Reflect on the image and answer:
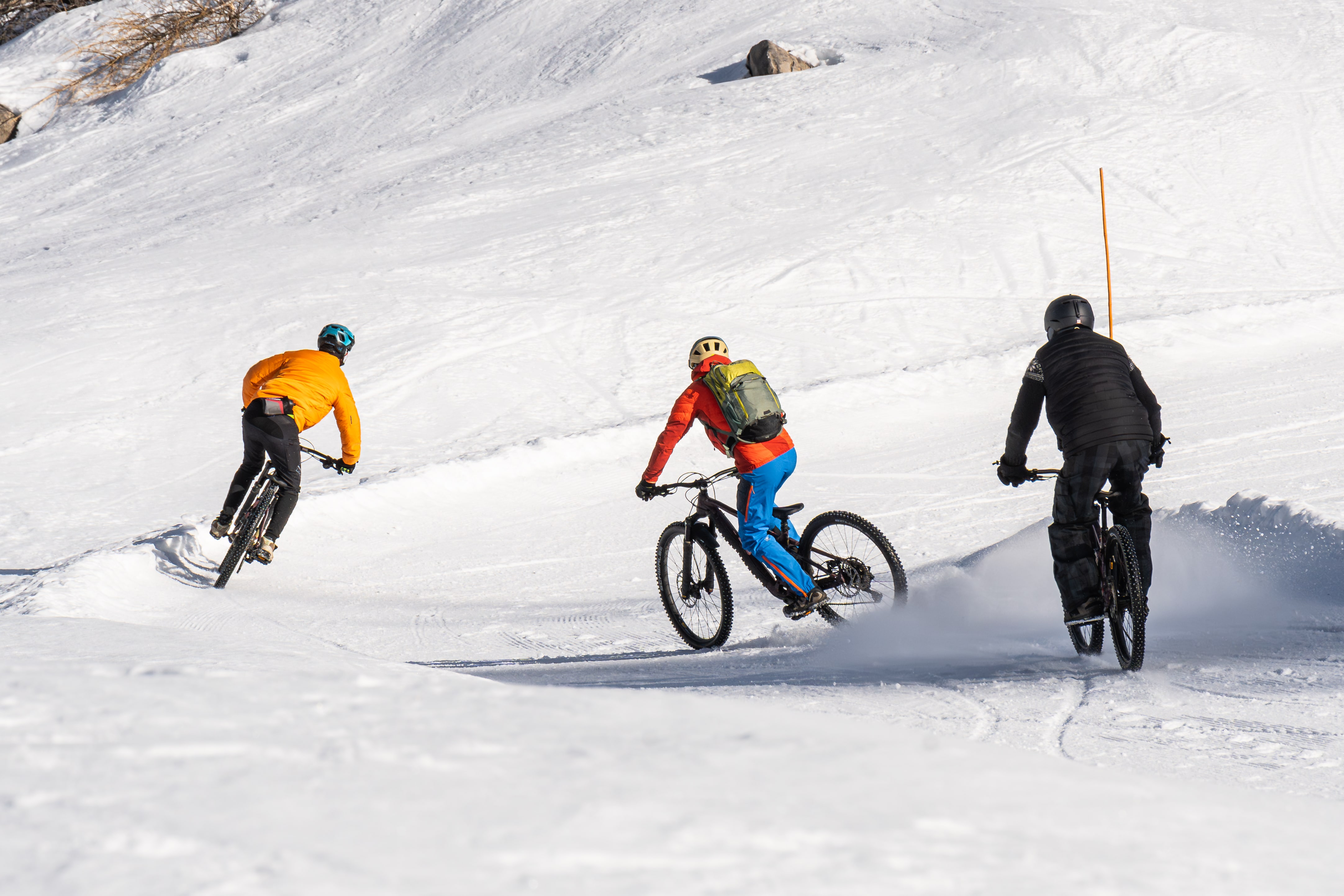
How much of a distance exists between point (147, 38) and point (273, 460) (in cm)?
2515

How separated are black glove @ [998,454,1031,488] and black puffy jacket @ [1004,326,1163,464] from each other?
0.29ft

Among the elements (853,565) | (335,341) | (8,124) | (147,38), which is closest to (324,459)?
(335,341)

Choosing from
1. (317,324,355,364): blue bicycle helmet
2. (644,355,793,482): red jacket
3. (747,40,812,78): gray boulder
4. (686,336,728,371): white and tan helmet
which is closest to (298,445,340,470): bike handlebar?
(317,324,355,364): blue bicycle helmet

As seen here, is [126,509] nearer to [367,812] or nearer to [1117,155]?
[367,812]

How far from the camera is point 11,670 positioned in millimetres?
2654

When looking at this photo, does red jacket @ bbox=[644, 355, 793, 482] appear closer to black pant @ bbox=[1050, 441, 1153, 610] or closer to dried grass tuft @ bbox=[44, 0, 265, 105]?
black pant @ bbox=[1050, 441, 1153, 610]

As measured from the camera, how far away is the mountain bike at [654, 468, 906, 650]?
20.5 feet

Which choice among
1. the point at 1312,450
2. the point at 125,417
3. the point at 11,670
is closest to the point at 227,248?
the point at 125,417

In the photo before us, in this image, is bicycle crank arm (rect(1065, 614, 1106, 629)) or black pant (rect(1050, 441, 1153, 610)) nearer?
black pant (rect(1050, 441, 1153, 610))

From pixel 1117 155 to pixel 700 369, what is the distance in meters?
16.0

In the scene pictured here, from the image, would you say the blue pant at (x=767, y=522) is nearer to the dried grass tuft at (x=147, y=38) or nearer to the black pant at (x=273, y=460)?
the black pant at (x=273, y=460)

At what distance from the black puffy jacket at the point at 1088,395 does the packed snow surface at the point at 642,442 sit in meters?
1.11

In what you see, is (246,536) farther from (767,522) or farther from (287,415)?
(767,522)

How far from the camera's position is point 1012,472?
5469mm
